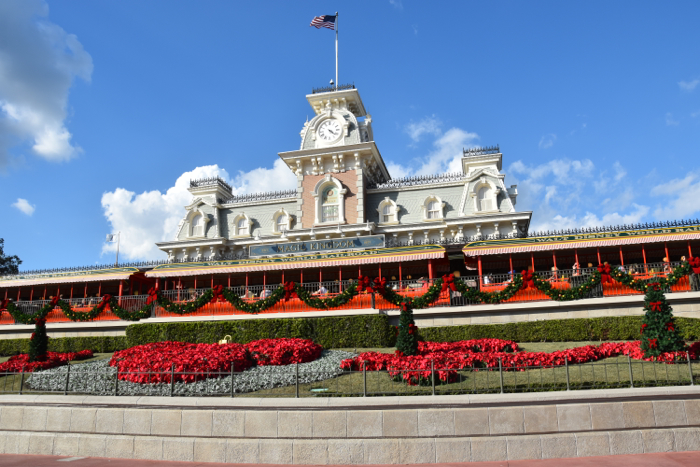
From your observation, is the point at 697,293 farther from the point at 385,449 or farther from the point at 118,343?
the point at 118,343

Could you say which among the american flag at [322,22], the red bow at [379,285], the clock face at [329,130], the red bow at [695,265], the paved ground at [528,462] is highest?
the american flag at [322,22]

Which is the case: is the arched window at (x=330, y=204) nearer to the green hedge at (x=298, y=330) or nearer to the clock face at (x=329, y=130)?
the clock face at (x=329, y=130)

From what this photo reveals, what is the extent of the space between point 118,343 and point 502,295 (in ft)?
61.5

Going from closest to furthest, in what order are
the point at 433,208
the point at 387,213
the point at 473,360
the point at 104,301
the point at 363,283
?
1. the point at 473,360
2. the point at 363,283
3. the point at 104,301
4. the point at 433,208
5. the point at 387,213

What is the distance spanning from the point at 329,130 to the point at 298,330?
20.4 m

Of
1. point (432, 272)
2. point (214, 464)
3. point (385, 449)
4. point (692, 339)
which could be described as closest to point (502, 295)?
point (432, 272)

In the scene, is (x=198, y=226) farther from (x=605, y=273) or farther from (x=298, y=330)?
(x=605, y=273)

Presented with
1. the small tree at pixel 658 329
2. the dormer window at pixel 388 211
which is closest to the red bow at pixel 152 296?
the dormer window at pixel 388 211

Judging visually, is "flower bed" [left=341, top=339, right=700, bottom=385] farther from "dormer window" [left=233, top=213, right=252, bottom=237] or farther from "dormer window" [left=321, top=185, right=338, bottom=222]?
"dormer window" [left=233, top=213, right=252, bottom=237]

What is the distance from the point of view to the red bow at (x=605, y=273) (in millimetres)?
20889

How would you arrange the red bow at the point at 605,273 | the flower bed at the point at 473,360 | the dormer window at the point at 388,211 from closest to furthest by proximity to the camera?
the flower bed at the point at 473,360, the red bow at the point at 605,273, the dormer window at the point at 388,211

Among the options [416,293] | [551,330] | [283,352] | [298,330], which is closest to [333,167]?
[416,293]

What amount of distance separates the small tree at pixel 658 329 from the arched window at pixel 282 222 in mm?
27274

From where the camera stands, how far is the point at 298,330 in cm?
2150
